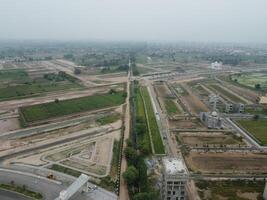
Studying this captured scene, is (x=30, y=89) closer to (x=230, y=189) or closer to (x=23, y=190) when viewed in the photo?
(x=23, y=190)

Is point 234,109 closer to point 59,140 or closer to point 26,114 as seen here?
point 59,140

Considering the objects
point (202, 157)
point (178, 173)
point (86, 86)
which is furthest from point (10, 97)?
point (178, 173)

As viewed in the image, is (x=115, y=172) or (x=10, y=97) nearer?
(x=115, y=172)

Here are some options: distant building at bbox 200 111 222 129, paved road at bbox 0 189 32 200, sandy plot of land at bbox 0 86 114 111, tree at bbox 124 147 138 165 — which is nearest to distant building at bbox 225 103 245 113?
distant building at bbox 200 111 222 129

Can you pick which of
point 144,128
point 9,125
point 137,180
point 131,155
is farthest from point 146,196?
point 9,125

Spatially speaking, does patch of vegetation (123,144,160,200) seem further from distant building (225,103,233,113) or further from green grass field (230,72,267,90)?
green grass field (230,72,267,90)
